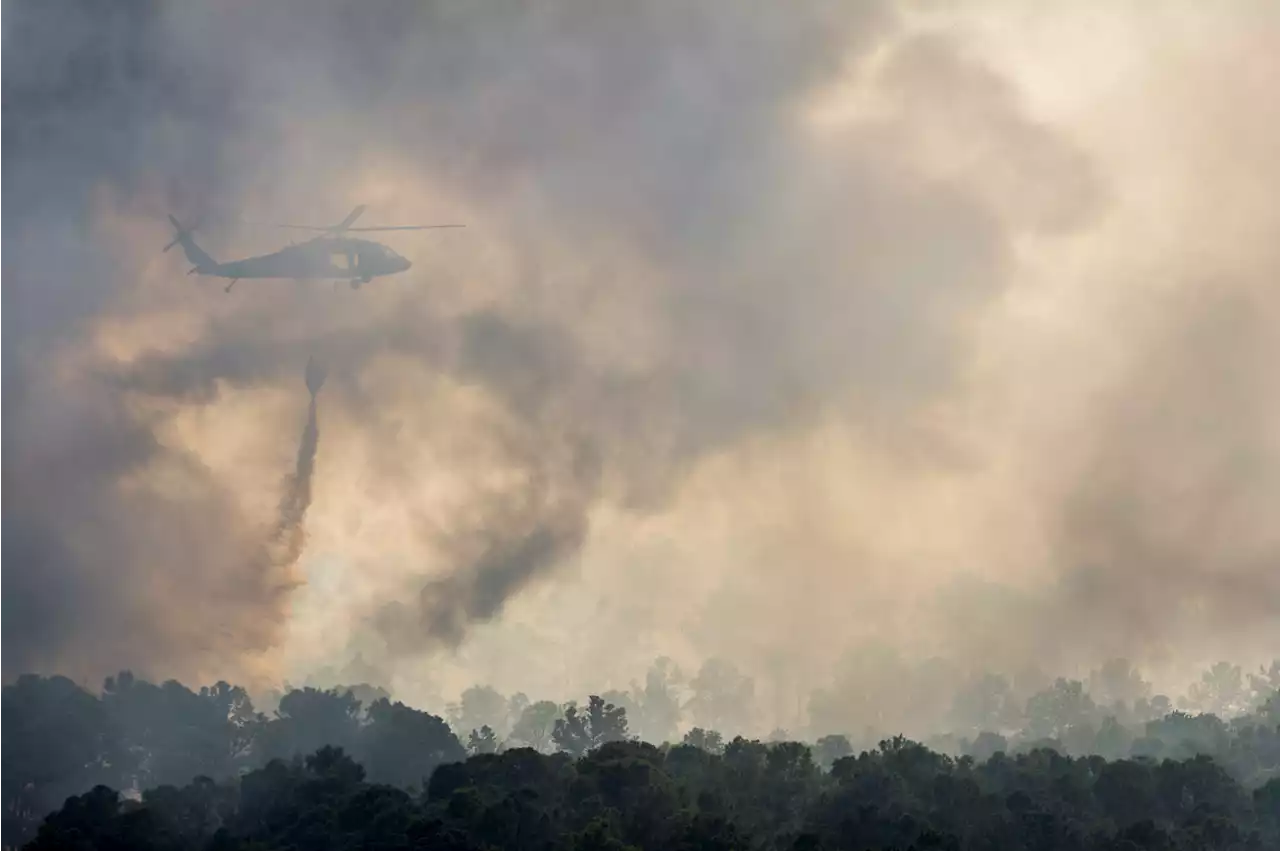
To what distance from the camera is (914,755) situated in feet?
623

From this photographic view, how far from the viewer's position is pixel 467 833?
146m

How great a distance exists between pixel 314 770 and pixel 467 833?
2006 inches

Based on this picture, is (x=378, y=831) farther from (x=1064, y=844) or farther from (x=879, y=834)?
(x=1064, y=844)

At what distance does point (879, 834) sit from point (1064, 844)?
63.0ft

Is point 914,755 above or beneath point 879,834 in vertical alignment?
above

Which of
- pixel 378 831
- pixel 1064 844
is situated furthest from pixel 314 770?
pixel 1064 844

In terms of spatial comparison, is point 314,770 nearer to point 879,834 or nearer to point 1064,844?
point 879,834

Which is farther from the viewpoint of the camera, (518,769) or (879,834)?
(518,769)

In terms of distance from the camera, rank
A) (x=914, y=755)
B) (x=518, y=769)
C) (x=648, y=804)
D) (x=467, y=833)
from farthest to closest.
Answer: (x=914, y=755), (x=518, y=769), (x=648, y=804), (x=467, y=833)

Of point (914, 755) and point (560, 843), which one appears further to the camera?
point (914, 755)

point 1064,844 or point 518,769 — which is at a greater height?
point 518,769

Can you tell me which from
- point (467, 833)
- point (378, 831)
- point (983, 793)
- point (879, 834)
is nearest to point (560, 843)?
point (467, 833)

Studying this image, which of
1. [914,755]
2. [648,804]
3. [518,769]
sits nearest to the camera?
[648,804]

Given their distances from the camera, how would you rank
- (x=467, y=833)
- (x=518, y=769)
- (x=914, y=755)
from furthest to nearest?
(x=914, y=755) < (x=518, y=769) < (x=467, y=833)
